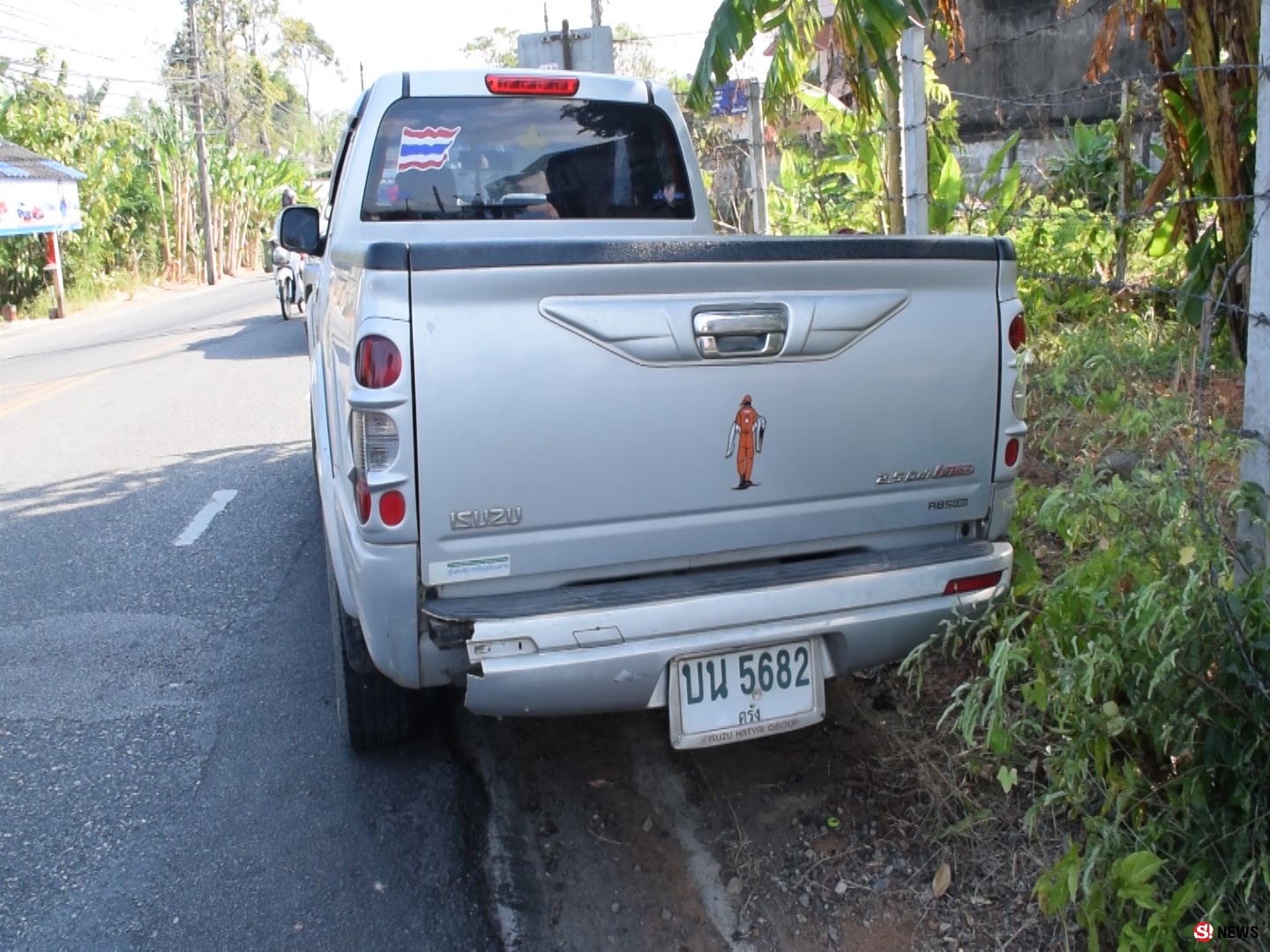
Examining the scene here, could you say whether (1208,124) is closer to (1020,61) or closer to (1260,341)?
(1260,341)

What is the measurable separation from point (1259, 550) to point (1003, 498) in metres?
0.71

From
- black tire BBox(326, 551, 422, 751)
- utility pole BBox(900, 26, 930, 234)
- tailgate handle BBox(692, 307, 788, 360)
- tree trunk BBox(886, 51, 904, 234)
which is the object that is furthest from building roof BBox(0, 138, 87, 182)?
tailgate handle BBox(692, 307, 788, 360)

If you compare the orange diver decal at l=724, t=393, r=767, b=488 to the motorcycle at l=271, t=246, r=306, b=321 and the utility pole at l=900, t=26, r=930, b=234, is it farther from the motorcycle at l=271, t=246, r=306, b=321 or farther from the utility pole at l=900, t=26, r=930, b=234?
the motorcycle at l=271, t=246, r=306, b=321

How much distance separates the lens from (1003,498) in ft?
11.4

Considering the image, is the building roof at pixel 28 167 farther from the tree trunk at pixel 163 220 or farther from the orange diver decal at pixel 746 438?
the orange diver decal at pixel 746 438

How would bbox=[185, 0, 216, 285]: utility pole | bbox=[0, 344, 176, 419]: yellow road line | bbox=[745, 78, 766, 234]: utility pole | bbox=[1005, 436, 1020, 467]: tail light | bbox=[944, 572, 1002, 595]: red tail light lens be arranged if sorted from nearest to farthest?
1. bbox=[944, 572, 1002, 595]: red tail light lens
2. bbox=[1005, 436, 1020, 467]: tail light
3. bbox=[745, 78, 766, 234]: utility pole
4. bbox=[0, 344, 176, 419]: yellow road line
5. bbox=[185, 0, 216, 285]: utility pole

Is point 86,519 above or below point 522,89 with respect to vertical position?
below

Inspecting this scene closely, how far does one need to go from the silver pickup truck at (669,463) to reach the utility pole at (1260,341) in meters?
0.63

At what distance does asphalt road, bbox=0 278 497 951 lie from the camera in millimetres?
3145

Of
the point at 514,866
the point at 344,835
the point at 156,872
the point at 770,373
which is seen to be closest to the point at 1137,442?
the point at 770,373

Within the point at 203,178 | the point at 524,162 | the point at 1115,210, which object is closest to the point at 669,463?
the point at 524,162

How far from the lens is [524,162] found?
507 cm

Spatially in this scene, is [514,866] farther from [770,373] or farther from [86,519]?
[86,519]

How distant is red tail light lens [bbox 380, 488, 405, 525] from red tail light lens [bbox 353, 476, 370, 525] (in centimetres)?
4
